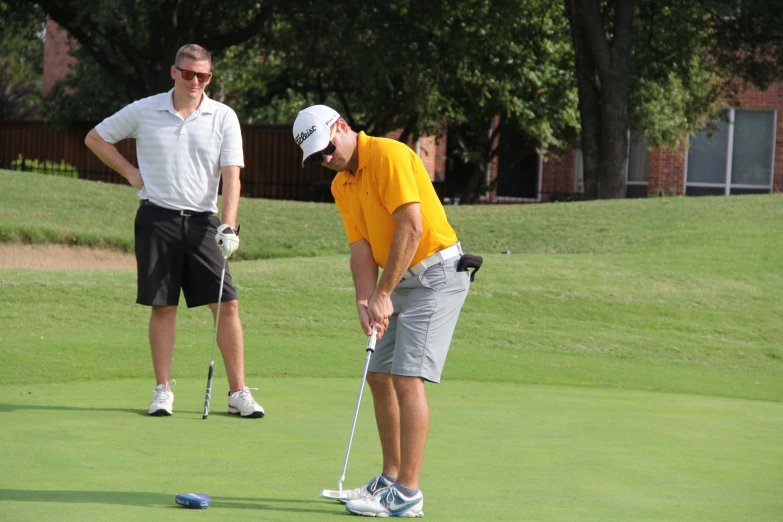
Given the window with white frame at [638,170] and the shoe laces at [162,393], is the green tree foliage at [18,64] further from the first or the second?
the shoe laces at [162,393]

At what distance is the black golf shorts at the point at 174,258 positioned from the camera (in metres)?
6.72

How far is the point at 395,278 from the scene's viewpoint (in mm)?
4547

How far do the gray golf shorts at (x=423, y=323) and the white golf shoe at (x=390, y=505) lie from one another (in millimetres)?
512

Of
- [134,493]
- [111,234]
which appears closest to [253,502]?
[134,493]

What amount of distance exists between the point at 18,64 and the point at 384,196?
5213 cm

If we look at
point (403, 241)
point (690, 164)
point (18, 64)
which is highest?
point (18, 64)

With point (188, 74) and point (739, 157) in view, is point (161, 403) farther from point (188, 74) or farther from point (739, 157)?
point (739, 157)

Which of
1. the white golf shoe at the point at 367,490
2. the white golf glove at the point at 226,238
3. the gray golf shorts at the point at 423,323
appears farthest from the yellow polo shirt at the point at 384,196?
the white golf glove at the point at 226,238

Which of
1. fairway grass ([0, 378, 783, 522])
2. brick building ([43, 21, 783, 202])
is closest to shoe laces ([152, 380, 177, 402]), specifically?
fairway grass ([0, 378, 783, 522])

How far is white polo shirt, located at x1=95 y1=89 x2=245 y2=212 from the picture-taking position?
22.0 ft

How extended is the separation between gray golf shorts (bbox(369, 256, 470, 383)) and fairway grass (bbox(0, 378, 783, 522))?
56 cm

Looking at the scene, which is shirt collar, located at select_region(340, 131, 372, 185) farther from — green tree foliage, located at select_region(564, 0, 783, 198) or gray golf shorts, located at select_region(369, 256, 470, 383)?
green tree foliage, located at select_region(564, 0, 783, 198)


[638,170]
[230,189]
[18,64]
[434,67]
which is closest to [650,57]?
[434,67]

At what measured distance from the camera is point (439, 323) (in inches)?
185
